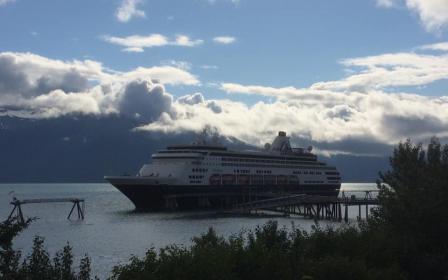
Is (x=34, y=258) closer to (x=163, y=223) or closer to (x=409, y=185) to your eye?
(x=409, y=185)

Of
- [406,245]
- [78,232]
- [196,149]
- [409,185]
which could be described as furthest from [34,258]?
[196,149]

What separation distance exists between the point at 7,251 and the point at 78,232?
63.6 meters

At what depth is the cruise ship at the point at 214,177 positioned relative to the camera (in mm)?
122750

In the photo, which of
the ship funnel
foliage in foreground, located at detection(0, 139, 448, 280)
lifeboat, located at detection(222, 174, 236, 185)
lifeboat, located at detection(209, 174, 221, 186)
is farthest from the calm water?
the ship funnel

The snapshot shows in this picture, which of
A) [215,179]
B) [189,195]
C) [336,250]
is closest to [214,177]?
[215,179]

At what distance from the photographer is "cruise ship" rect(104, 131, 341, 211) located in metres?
123

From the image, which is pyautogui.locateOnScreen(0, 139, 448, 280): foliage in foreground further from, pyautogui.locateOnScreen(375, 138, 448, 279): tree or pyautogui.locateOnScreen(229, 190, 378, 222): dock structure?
pyautogui.locateOnScreen(229, 190, 378, 222): dock structure

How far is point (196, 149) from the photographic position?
136 meters

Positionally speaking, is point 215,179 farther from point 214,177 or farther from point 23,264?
point 23,264

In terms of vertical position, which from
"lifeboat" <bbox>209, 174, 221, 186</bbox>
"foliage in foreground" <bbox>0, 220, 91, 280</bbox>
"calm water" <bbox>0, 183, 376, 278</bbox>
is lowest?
"calm water" <bbox>0, 183, 376, 278</bbox>

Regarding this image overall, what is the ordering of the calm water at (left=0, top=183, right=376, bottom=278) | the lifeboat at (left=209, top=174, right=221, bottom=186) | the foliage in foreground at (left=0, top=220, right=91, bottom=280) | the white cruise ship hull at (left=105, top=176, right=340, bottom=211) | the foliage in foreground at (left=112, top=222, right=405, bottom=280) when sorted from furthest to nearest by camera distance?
the lifeboat at (left=209, top=174, right=221, bottom=186) < the white cruise ship hull at (left=105, top=176, right=340, bottom=211) < the calm water at (left=0, top=183, right=376, bottom=278) < the foliage in foreground at (left=112, top=222, right=405, bottom=280) < the foliage in foreground at (left=0, top=220, right=91, bottom=280)

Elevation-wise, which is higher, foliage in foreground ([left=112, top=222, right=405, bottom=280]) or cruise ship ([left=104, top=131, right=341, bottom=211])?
cruise ship ([left=104, top=131, right=341, bottom=211])

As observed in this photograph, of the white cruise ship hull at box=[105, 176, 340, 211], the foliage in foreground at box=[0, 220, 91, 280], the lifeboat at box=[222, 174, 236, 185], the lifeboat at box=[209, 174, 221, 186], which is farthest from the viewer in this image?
the lifeboat at box=[222, 174, 236, 185]

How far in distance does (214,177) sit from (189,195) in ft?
32.8
